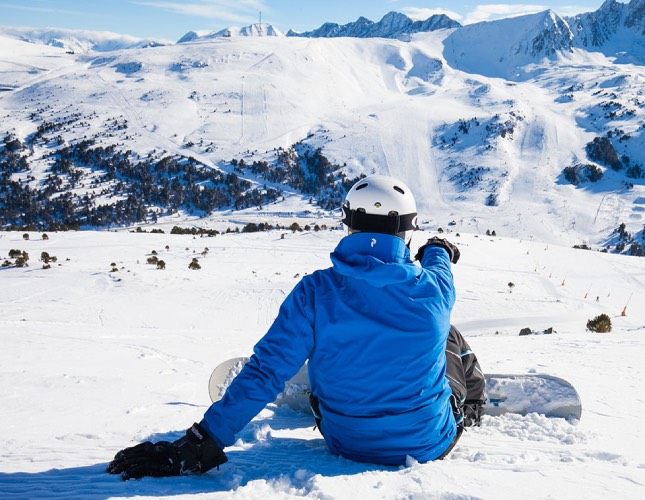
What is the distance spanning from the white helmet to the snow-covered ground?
146 centimetres

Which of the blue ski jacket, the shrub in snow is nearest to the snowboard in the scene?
the blue ski jacket

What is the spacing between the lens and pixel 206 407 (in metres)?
5.04

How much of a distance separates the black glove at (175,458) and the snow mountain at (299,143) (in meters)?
69.9

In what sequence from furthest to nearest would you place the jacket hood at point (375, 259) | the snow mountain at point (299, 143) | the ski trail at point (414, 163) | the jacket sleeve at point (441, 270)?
the ski trail at point (414, 163), the snow mountain at point (299, 143), the jacket sleeve at point (441, 270), the jacket hood at point (375, 259)

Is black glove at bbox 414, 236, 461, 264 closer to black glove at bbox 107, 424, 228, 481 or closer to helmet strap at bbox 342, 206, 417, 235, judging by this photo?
helmet strap at bbox 342, 206, 417, 235

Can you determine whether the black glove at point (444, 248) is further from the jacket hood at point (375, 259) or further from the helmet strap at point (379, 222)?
the jacket hood at point (375, 259)

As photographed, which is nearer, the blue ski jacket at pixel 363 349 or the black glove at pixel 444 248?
the blue ski jacket at pixel 363 349

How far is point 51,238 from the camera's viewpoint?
2820 cm

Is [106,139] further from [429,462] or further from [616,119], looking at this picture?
[616,119]

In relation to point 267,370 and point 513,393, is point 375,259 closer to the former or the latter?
point 267,370

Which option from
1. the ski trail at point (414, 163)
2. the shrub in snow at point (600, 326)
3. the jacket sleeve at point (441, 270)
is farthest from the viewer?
the ski trail at point (414, 163)

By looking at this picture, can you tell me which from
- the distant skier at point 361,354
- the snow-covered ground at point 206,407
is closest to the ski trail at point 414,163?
the snow-covered ground at point 206,407

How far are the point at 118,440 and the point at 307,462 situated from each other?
1647 millimetres

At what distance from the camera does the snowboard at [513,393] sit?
15.1 ft
